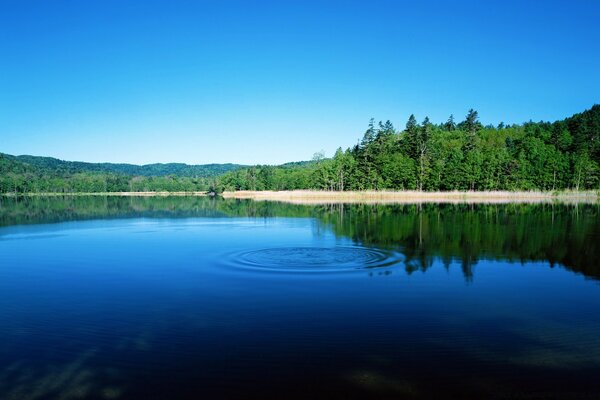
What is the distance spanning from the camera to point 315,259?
1762 centimetres

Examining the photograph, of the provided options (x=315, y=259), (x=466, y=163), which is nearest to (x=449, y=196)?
(x=466, y=163)

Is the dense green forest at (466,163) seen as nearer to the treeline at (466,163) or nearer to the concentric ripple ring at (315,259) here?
the treeline at (466,163)

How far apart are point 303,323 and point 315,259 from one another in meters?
8.03

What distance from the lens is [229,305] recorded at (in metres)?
11.1

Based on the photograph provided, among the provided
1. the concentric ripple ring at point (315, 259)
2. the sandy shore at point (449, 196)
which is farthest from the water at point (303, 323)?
the sandy shore at point (449, 196)

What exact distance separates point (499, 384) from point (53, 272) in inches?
610

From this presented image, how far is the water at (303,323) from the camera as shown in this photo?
670 centimetres

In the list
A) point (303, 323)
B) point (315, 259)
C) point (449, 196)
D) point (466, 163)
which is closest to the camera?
point (303, 323)

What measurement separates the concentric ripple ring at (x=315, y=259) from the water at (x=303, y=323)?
0.08m

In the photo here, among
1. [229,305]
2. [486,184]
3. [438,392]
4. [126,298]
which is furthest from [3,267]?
[486,184]

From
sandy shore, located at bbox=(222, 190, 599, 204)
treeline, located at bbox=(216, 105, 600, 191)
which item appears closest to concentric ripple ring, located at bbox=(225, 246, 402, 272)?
sandy shore, located at bbox=(222, 190, 599, 204)

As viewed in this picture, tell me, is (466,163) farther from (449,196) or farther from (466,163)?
(449,196)

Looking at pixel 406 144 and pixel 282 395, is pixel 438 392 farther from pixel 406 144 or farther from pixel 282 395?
pixel 406 144

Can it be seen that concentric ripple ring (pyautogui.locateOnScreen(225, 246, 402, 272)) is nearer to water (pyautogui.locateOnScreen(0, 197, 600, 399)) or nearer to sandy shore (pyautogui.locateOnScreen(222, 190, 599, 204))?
water (pyautogui.locateOnScreen(0, 197, 600, 399))
